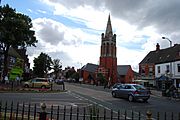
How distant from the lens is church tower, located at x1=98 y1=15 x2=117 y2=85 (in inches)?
4373

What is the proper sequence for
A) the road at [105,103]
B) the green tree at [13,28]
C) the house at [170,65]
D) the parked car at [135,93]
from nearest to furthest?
1. the road at [105,103]
2. the parked car at [135,93]
3. the green tree at [13,28]
4. the house at [170,65]

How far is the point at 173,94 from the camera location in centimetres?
3044

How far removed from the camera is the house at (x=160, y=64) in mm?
50866

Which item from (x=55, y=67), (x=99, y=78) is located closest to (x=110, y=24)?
(x=99, y=78)

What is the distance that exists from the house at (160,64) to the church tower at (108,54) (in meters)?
41.4

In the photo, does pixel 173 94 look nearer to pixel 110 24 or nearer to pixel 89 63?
pixel 110 24

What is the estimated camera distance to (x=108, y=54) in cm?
11131

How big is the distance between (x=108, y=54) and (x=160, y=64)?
55.2 metres

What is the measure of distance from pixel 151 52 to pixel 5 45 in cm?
3893

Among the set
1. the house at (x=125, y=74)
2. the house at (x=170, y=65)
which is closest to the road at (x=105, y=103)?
the house at (x=170, y=65)

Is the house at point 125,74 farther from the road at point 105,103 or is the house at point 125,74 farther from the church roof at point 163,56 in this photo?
the road at point 105,103

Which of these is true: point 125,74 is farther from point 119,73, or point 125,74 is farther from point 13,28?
point 13,28

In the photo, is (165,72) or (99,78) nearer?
(165,72)

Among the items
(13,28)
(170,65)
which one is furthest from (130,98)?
(13,28)
